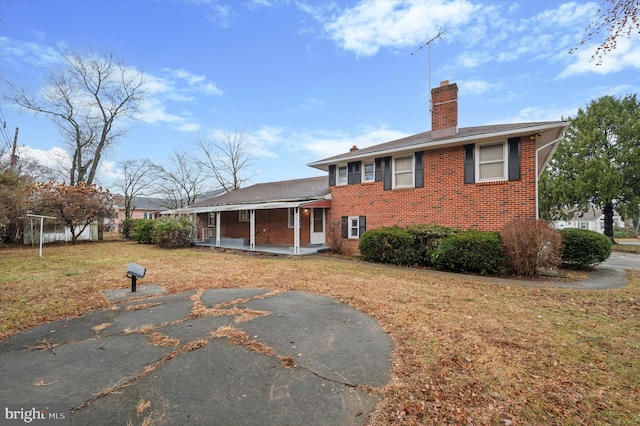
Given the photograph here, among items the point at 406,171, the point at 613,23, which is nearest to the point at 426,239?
the point at 406,171

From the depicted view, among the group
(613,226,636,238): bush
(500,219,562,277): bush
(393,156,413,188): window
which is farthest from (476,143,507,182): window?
(613,226,636,238): bush

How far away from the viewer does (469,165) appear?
34.6 ft

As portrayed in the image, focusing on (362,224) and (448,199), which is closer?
(448,199)

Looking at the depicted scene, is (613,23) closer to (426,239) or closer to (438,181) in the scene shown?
(426,239)

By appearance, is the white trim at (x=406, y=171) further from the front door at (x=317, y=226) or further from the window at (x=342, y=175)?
the front door at (x=317, y=226)

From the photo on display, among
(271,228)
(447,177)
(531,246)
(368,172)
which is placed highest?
(368,172)

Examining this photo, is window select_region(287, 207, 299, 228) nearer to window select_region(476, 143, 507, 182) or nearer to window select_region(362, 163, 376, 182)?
window select_region(362, 163, 376, 182)

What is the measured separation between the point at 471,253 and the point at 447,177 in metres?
3.64

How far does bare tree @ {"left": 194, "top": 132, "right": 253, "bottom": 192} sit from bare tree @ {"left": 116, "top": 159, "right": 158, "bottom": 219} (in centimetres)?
593

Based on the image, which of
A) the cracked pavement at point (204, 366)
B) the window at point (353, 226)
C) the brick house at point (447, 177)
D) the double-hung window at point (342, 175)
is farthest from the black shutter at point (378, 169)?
the cracked pavement at point (204, 366)

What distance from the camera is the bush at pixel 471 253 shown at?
8.49 metres

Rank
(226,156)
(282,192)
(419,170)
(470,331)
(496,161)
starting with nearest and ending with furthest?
1. (470,331)
2. (496,161)
3. (419,170)
4. (282,192)
5. (226,156)

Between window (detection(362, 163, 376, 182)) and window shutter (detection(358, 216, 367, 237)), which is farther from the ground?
window (detection(362, 163, 376, 182))

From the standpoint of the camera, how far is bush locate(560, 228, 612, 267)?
9328 mm
